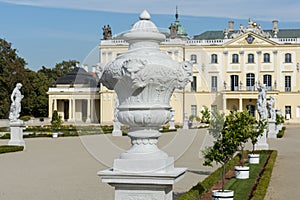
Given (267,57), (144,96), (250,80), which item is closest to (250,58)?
(267,57)

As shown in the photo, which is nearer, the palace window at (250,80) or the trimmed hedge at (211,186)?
the trimmed hedge at (211,186)

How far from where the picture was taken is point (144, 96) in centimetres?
409

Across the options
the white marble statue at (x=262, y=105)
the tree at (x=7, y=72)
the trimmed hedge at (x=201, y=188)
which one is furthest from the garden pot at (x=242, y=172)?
the tree at (x=7, y=72)

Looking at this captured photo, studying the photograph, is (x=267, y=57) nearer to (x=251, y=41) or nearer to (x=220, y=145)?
(x=251, y=41)

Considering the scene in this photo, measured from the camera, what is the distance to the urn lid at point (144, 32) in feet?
13.8

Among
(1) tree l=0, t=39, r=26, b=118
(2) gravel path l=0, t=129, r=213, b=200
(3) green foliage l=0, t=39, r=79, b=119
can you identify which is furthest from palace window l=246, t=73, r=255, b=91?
(2) gravel path l=0, t=129, r=213, b=200

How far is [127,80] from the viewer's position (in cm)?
401

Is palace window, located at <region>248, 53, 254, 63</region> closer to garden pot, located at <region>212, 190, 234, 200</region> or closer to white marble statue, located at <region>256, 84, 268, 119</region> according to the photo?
white marble statue, located at <region>256, 84, 268, 119</region>

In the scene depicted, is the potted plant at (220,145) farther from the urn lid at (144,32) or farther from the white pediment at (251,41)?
the white pediment at (251,41)

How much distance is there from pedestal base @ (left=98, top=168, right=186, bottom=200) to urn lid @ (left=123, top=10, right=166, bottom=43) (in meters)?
1.00

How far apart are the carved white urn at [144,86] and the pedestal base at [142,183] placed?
0.22ft

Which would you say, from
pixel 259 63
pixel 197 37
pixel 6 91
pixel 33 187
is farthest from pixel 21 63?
pixel 33 187

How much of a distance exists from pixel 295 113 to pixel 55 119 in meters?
24.5

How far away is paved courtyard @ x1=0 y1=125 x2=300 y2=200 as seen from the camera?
4.57 metres
